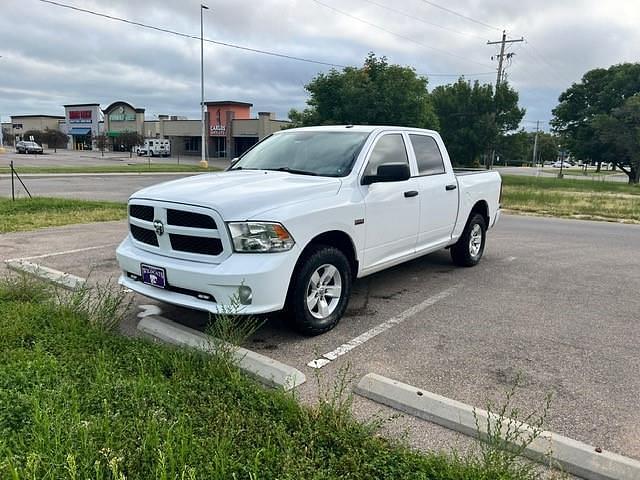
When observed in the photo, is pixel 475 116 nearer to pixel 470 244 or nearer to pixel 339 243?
pixel 470 244

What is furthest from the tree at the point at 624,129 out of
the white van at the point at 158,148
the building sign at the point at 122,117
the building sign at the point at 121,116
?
the building sign at the point at 121,116

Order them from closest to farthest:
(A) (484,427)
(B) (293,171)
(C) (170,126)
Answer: (A) (484,427)
(B) (293,171)
(C) (170,126)

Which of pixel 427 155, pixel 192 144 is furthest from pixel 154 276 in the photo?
pixel 192 144

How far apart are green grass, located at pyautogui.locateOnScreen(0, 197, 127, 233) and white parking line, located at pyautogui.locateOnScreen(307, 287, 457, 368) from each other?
306 inches

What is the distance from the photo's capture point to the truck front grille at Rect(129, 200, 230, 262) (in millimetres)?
3994

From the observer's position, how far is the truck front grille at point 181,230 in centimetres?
399

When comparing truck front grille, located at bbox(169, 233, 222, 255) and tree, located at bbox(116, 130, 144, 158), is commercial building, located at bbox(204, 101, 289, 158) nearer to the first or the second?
tree, located at bbox(116, 130, 144, 158)

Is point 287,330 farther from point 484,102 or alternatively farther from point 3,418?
point 484,102

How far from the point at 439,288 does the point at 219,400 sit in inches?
148

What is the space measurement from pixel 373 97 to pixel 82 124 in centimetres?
7449

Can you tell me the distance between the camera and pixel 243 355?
12.3ft

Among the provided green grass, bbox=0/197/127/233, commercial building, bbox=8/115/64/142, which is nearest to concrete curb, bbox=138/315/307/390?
green grass, bbox=0/197/127/233

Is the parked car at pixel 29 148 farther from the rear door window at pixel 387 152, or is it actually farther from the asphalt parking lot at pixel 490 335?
the rear door window at pixel 387 152

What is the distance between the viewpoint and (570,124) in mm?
53531
